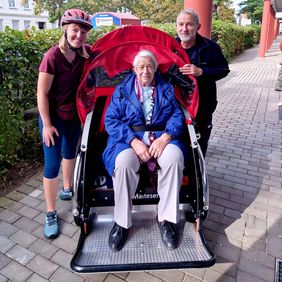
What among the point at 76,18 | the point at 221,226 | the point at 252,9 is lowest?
the point at 221,226

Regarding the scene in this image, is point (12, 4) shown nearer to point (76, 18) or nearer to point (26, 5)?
point (26, 5)

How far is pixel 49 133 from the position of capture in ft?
7.90

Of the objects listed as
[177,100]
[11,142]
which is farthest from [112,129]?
[11,142]

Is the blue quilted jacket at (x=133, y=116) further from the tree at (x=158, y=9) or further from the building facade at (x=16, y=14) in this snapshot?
the building facade at (x=16, y=14)

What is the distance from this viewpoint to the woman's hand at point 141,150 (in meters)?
2.32

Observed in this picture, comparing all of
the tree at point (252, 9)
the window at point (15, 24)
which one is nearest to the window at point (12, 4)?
the window at point (15, 24)

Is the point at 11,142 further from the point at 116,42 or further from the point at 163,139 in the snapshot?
the point at 163,139

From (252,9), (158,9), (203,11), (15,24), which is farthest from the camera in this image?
(252,9)

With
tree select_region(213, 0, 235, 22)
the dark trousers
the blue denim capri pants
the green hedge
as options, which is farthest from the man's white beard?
tree select_region(213, 0, 235, 22)

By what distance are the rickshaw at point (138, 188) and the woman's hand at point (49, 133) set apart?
250mm

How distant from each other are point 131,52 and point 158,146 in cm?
100

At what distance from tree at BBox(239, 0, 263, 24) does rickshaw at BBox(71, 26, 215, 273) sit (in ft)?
159

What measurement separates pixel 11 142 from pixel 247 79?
9289 millimetres

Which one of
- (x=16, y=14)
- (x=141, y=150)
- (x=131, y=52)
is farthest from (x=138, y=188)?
(x=16, y=14)
